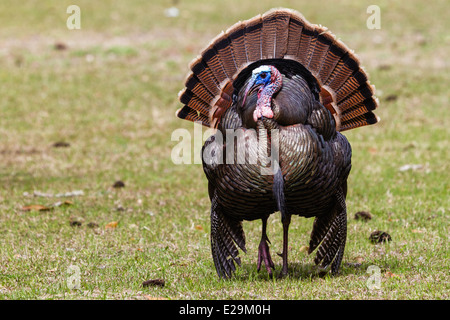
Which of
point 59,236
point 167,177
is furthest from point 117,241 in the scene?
point 167,177

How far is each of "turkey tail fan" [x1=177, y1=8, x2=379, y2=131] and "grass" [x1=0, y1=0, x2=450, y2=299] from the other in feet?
4.20

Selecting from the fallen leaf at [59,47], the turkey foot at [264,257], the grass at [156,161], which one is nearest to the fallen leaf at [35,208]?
the grass at [156,161]

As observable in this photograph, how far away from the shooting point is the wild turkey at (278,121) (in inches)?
187

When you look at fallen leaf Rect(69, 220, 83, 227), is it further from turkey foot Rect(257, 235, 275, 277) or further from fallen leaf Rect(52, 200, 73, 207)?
turkey foot Rect(257, 235, 275, 277)

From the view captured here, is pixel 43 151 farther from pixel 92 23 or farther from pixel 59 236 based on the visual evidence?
pixel 92 23

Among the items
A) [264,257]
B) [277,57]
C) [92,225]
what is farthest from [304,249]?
[92,225]

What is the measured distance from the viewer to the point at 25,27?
55.3ft

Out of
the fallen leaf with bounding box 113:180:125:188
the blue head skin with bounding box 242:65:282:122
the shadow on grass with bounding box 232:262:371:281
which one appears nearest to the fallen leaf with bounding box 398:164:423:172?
the fallen leaf with bounding box 113:180:125:188

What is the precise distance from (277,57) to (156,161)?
4876 mm

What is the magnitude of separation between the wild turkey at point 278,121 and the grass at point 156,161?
40 cm

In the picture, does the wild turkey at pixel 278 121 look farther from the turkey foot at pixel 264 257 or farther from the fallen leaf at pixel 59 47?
the fallen leaf at pixel 59 47

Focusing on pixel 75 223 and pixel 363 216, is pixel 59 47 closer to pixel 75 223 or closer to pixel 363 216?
pixel 75 223
